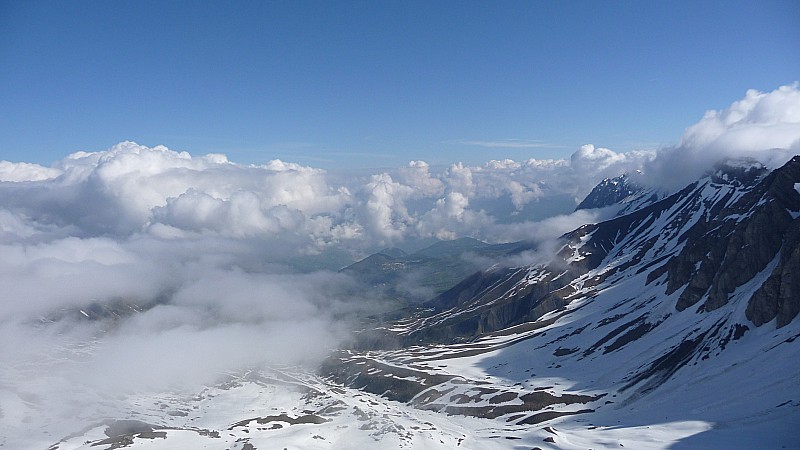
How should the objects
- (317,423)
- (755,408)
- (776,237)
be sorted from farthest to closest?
(776,237), (317,423), (755,408)

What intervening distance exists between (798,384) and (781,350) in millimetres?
25483

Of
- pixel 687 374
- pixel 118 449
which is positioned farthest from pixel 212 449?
pixel 687 374

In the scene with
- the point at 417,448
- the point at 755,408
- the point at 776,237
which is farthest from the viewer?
the point at 776,237

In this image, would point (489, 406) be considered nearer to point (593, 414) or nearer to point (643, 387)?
point (593, 414)

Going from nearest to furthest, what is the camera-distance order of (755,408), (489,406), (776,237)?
1. (755,408)
2. (489,406)
3. (776,237)

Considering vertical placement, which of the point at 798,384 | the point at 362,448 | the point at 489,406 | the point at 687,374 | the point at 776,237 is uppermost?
the point at 776,237

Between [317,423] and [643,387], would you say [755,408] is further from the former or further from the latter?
[317,423]

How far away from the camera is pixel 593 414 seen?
5546 inches

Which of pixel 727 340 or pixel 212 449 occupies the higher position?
pixel 727 340

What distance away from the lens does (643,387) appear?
487 feet

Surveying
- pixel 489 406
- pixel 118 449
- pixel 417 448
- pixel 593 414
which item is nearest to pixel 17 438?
pixel 118 449

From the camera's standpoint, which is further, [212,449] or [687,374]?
Answer: [687,374]

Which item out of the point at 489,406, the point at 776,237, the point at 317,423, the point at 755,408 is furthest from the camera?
the point at 776,237

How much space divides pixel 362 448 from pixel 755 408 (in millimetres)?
96311
